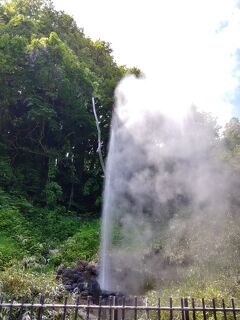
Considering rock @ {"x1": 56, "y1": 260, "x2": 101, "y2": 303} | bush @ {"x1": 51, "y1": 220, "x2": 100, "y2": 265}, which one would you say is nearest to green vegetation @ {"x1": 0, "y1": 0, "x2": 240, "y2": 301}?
bush @ {"x1": 51, "y1": 220, "x2": 100, "y2": 265}

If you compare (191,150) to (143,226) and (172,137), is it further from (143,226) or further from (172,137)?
(143,226)

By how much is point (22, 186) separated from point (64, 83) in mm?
4875

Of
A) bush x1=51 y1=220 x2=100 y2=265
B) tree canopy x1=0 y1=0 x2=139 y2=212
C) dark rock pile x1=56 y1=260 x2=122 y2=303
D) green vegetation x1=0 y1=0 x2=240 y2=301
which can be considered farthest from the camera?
tree canopy x1=0 y1=0 x2=139 y2=212

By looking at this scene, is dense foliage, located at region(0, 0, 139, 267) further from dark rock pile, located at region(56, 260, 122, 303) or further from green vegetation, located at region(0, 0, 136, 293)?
dark rock pile, located at region(56, 260, 122, 303)

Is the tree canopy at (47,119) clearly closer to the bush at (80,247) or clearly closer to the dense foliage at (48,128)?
the dense foliage at (48,128)

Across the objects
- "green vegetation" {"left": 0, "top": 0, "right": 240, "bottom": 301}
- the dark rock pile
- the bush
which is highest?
"green vegetation" {"left": 0, "top": 0, "right": 240, "bottom": 301}

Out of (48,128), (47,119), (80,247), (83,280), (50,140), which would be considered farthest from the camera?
(50,140)

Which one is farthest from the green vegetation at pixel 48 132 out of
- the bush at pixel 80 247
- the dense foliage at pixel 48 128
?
the bush at pixel 80 247

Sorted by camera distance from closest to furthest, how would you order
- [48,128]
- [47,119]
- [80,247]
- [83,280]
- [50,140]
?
[83,280] < [80,247] < [47,119] < [48,128] < [50,140]

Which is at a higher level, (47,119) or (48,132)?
(48,132)

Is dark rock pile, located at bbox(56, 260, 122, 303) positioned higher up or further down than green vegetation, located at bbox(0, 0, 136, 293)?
further down

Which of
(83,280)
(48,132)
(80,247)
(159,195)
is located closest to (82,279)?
(83,280)

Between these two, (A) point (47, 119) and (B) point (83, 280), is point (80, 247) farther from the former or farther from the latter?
(A) point (47, 119)

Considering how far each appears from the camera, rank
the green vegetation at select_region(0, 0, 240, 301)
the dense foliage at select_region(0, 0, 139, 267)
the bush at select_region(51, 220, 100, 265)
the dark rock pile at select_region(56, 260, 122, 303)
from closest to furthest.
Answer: the dark rock pile at select_region(56, 260, 122, 303), the bush at select_region(51, 220, 100, 265), the green vegetation at select_region(0, 0, 240, 301), the dense foliage at select_region(0, 0, 139, 267)
